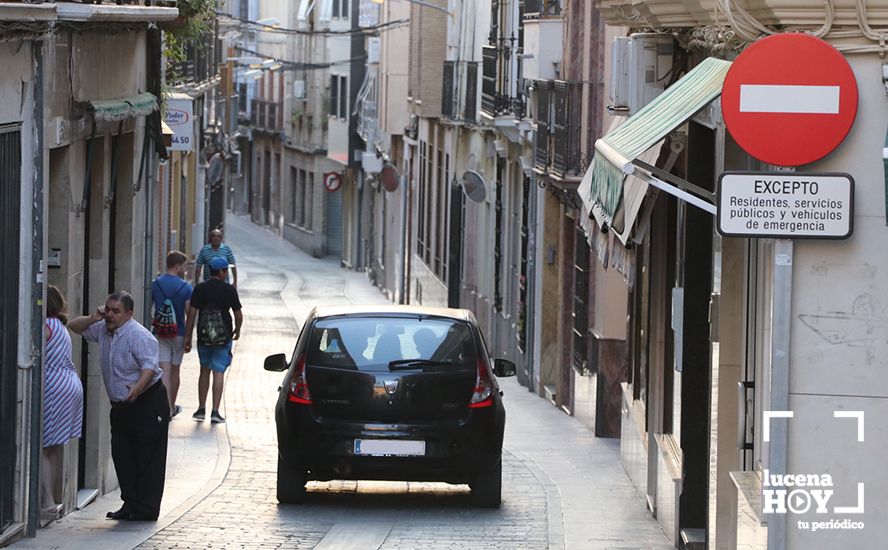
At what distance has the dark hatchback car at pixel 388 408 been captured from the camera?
10531 mm

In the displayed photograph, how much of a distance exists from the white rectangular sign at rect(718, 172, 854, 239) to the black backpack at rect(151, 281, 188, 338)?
31.8 ft

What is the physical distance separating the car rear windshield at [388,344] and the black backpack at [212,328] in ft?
14.3

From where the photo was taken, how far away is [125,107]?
11086 mm

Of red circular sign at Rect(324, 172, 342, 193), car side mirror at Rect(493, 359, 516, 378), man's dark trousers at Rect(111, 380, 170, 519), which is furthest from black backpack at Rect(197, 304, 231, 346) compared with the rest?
red circular sign at Rect(324, 172, 342, 193)

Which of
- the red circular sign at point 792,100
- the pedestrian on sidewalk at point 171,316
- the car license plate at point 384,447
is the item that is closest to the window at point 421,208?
the pedestrian on sidewalk at point 171,316

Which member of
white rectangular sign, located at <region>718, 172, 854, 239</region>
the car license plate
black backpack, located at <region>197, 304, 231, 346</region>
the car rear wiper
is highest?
white rectangular sign, located at <region>718, 172, 854, 239</region>

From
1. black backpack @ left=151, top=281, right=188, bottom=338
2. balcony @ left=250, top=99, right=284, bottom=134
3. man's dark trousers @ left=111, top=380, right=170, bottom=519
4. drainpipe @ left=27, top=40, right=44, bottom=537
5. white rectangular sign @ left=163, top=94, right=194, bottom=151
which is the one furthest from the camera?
balcony @ left=250, top=99, right=284, bottom=134

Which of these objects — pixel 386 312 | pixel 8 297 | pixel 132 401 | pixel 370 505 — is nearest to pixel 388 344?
pixel 386 312

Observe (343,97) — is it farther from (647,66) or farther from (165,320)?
(647,66)

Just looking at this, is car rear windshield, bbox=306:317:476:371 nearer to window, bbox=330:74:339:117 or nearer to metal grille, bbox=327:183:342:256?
window, bbox=330:74:339:117

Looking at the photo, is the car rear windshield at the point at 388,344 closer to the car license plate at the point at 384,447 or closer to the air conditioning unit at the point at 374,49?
the car license plate at the point at 384,447

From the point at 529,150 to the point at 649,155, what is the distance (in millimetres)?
11390

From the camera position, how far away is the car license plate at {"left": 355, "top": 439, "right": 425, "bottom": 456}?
10508 mm

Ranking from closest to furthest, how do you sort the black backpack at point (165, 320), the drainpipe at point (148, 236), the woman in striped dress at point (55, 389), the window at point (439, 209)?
the woman in striped dress at point (55, 389) → the drainpipe at point (148, 236) → the black backpack at point (165, 320) → the window at point (439, 209)
